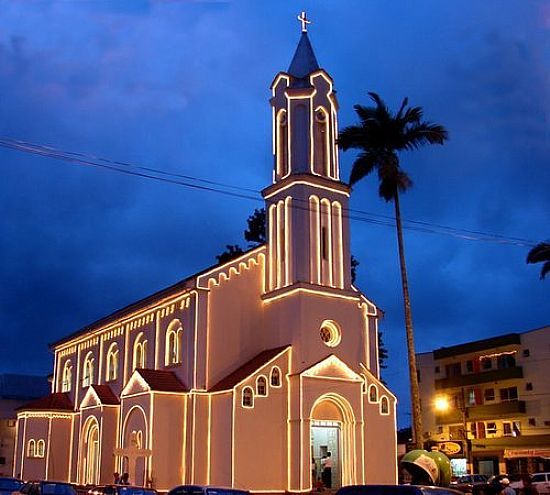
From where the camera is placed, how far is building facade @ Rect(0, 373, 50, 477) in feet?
246

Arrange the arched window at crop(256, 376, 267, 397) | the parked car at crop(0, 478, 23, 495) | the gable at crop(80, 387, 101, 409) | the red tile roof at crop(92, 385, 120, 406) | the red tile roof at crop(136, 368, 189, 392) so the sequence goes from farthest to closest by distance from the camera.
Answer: the gable at crop(80, 387, 101, 409)
the red tile roof at crop(92, 385, 120, 406)
the red tile roof at crop(136, 368, 189, 392)
the arched window at crop(256, 376, 267, 397)
the parked car at crop(0, 478, 23, 495)

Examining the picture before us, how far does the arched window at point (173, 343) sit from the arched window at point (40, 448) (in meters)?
13.2

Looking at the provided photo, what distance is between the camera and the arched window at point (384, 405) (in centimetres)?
3800

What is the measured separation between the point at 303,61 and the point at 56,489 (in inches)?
977

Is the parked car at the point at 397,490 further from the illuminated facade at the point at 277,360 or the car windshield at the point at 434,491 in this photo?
the illuminated facade at the point at 277,360

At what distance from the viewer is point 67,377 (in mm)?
53969

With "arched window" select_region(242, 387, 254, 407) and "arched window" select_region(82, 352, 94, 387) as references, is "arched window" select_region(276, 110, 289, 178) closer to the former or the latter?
"arched window" select_region(242, 387, 254, 407)

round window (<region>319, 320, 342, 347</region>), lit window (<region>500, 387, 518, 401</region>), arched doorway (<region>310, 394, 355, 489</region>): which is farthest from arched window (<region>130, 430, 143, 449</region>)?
lit window (<region>500, 387, 518, 401</region>)

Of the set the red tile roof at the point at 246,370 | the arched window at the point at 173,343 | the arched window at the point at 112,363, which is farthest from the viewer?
the arched window at the point at 112,363

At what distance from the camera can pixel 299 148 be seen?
128ft

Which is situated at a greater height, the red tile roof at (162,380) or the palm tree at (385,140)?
the palm tree at (385,140)

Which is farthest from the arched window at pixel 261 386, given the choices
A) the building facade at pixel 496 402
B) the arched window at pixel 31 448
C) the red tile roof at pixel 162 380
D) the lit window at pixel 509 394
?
the lit window at pixel 509 394

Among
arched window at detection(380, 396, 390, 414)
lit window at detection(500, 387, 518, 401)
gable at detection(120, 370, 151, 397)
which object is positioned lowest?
arched window at detection(380, 396, 390, 414)

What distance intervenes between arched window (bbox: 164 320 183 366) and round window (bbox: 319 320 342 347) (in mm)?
7080
